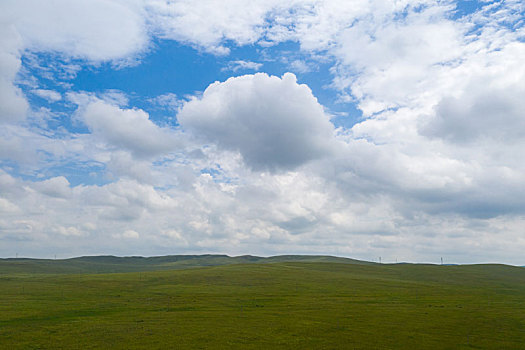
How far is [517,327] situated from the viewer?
5784 centimetres

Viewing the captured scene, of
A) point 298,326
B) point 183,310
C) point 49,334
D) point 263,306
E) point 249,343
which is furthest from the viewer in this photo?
point 263,306

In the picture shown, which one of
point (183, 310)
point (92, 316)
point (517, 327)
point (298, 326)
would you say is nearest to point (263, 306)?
point (183, 310)

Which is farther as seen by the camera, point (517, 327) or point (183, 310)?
point (183, 310)

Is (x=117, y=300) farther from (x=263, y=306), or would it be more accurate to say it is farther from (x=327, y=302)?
(x=327, y=302)

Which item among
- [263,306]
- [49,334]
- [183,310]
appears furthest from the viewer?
[263,306]

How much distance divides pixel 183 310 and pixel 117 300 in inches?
919

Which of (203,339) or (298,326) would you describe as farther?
(298,326)

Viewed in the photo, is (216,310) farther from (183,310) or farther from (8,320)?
(8,320)

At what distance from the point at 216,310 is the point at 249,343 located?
2691cm

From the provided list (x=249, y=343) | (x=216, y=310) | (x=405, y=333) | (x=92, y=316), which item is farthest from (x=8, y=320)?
(x=405, y=333)

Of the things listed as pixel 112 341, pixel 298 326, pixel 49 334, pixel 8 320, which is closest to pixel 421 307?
pixel 298 326

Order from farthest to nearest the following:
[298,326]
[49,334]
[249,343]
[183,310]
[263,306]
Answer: [263,306] → [183,310] → [298,326] → [49,334] → [249,343]

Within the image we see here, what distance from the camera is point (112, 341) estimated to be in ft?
150

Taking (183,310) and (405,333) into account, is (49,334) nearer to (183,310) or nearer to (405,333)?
(183,310)
